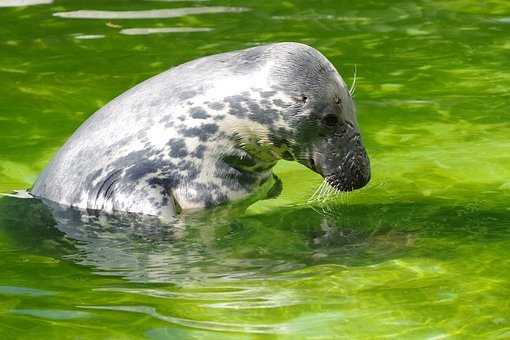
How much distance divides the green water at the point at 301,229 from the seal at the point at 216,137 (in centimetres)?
16

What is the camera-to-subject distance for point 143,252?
5641mm

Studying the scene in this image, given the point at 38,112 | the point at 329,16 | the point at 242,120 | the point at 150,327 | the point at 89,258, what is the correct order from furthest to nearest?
1. the point at 329,16
2. the point at 38,112
3. the point at 242,120
4. the point at 89,258
5. the point at 150,327

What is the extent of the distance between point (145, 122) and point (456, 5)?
535 centimetres

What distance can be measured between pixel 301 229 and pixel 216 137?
0.63m

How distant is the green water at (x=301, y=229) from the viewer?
15.5ft

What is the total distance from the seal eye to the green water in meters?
0.37

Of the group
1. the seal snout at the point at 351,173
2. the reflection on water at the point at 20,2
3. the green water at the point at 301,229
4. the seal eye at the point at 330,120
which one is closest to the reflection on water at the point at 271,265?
the green water at the point at 301,229

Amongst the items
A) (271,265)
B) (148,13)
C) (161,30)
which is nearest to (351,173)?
(271,265)

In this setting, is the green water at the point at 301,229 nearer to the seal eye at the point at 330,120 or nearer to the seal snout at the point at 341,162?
the seal snout at the point at 341,162

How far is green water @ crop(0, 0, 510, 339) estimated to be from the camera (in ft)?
15.5

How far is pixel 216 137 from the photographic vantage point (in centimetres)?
625

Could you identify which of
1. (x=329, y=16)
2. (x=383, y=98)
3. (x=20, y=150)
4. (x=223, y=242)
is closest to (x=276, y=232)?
(x=223, y=242)

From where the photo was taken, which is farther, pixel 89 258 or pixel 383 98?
pixel 383 98

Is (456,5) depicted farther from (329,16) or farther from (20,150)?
(20,150)
